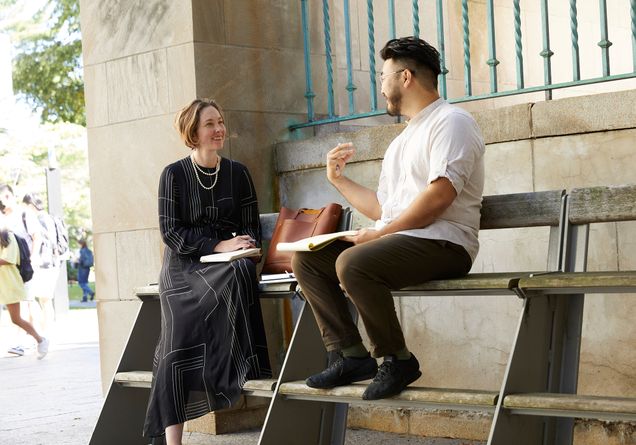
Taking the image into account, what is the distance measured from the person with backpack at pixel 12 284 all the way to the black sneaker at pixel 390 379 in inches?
313

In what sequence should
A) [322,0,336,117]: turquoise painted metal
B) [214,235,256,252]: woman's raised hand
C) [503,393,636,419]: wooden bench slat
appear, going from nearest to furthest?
[503,393,636,419]: wooden bench slat, [214,235,256,252]: woman's raised hand, [322,0,336,117]: turquoise painted metal

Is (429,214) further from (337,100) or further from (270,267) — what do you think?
(337,100)

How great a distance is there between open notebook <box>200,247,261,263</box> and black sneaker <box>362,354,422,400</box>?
1.17 metres

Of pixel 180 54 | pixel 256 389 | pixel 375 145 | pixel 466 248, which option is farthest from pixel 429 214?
pixel 180 54

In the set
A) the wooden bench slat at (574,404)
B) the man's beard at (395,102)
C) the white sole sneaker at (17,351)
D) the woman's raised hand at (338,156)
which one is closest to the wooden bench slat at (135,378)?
the woman's raised hand at (338,156)

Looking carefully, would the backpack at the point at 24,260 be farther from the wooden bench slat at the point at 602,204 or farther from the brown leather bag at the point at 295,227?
the wooden bench slat at the point at 602,204

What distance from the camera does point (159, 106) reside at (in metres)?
6.73

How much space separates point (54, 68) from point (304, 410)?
14947 mm

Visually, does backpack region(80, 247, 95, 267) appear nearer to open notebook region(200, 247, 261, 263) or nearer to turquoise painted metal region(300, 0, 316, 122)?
turquoise painted metal region(300, 0, 316, 122)

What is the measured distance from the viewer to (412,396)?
14.3 feet

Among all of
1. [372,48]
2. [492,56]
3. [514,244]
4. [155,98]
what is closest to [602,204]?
[514,244]

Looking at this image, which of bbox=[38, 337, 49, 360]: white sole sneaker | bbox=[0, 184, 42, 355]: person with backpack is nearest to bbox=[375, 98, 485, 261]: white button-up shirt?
bbox=[38, 337, 49, 360]: white sole sneaker

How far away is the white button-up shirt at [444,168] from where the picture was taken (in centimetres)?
459

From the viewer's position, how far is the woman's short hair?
19.0 ft
